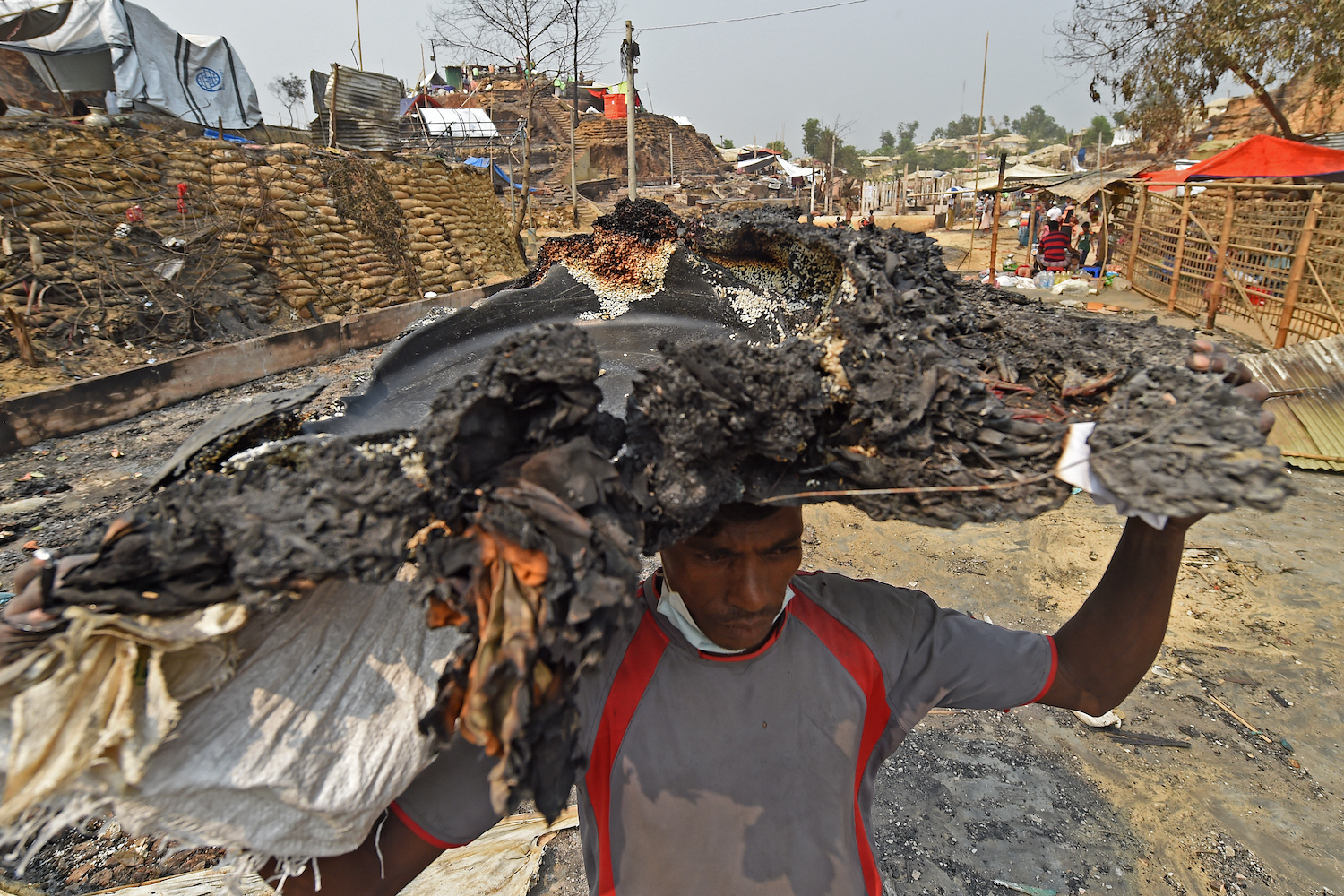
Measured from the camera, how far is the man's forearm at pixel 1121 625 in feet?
3.96

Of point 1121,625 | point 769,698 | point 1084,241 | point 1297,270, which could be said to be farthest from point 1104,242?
point 769,698

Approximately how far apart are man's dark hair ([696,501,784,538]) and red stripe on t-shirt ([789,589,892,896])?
0.35m

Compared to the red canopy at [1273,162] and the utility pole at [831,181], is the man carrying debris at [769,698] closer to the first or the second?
the red canopy at [1273,162]

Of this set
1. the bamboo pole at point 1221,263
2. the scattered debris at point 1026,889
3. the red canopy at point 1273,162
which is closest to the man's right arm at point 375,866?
the scattered debris at point 1026,889

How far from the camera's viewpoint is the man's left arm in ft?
3.96

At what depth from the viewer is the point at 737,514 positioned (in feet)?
3.71

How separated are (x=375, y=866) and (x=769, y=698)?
28.8 inches

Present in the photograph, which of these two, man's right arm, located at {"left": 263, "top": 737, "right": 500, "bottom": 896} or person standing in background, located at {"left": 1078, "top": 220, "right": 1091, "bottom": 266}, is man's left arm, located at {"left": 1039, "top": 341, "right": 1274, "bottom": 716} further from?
person standing in background, located at {"left": 1078, "top": 220, "right": 1091, "bottom": 266}

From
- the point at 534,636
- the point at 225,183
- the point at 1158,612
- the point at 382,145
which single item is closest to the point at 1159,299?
the point at 1158,612

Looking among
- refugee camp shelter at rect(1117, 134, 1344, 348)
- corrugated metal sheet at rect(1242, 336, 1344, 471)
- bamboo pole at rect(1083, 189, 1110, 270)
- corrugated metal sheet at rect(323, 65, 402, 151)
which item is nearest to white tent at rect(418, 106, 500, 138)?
corrugated metal sheet at rect(323, 65, 402, 151)

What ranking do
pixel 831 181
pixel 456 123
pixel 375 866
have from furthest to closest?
pixel 831 181, pixel 456 123, pixel 375 866

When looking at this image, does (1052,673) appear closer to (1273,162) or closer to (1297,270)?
(1297,270)

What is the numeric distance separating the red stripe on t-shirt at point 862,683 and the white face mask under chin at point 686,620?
10 centimetres

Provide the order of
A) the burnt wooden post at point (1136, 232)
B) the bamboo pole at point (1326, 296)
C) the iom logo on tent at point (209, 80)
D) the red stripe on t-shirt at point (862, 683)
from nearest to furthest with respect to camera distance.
Result: the red stripe on t-shirt at point (862, 683)
the bamboo pole at point (1326, 296)
the burnt wooden post at point (1136, 232)
the iom logo on tent at point (209, 80)
